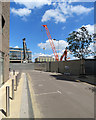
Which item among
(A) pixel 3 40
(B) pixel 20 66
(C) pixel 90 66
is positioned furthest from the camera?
(B) pixel 20 66

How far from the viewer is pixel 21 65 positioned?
2013 inches

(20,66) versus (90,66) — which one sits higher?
(90,66)

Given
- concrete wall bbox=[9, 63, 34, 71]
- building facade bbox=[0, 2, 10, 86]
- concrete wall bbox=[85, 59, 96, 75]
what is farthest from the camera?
concrete wall bbox=[9, 63, 34, 71]

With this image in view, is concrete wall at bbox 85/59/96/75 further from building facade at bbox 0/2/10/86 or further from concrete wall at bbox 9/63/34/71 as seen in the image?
concrete wall at bbox 9/63/34/71

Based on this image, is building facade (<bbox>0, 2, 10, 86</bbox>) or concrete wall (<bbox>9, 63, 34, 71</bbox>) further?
concrete wall (<bbox>9, 63, 34, 71</bbox>)

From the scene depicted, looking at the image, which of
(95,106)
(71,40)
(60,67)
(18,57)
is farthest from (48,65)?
(18,57)

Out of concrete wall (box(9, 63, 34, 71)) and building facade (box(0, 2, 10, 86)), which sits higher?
building facade (box(0, 2, 10, 86))

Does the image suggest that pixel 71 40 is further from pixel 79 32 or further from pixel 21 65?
pixel 21 65

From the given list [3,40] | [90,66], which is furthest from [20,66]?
[3,40]

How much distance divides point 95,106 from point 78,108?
95 cm

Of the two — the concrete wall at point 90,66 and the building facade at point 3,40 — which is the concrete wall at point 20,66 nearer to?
the concrete wall at point 90,66

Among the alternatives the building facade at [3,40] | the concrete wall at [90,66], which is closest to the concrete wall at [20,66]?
the concrete wall at [90,66]

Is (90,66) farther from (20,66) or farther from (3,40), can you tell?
(20,66)

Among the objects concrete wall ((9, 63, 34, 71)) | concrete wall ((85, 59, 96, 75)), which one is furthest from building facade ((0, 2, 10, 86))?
concrete wall ((9, 63, 34, 71))
